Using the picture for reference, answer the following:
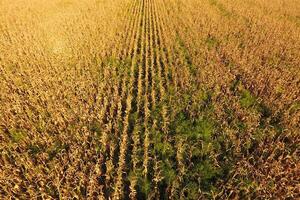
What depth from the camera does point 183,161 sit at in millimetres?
7086

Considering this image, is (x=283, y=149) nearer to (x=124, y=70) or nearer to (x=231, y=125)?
(x=231, y=125)

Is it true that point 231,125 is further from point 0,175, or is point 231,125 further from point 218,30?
point 218,30

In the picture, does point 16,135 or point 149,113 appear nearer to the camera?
point 16,135

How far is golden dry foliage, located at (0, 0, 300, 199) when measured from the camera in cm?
636

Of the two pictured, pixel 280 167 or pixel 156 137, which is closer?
pixel 280 167

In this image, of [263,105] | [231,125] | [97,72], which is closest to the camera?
[231,125]

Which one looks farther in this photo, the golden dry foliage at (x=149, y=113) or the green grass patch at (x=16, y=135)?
the green grass patch at (x=16, y=135)

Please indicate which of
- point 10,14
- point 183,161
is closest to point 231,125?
point 183,161

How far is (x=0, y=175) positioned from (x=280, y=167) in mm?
7005

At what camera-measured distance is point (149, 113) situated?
877 centimetres

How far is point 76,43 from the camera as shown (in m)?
14.7

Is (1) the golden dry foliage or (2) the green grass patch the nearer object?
(1) the golden dry foliage

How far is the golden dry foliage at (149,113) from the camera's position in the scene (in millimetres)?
6363

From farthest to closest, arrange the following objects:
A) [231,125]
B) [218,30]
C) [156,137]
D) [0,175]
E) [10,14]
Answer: [10,14]
[218,30]
[231,125]
[156,137]
[0,175]
